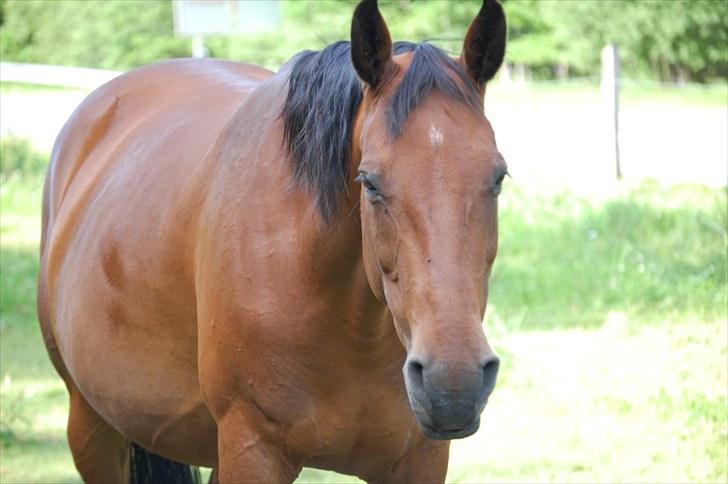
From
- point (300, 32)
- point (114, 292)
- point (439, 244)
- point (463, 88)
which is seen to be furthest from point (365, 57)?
point (300, 32)

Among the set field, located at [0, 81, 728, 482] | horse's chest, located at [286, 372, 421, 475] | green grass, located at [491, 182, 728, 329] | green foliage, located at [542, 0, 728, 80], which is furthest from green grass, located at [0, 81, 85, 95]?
horse's chest, located at [286, 372, 421, 475]

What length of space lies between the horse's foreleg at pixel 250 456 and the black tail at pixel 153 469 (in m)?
1.42

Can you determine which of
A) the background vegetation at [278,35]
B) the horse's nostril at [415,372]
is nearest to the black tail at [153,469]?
the horse's nostril at [415,372]

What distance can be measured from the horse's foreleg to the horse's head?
0.58m

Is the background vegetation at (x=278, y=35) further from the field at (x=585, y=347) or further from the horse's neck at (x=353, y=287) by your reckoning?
the horse's neck at (x=353, y=287)

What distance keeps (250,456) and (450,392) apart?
86 cm

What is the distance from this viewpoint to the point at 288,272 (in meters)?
2.83

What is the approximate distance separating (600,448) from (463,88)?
3.06 metres

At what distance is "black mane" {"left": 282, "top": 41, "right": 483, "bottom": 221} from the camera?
2.47 metres

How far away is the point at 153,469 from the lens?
4305 mm

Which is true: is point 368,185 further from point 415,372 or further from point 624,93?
point 624,93

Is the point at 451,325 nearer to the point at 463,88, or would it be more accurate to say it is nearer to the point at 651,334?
the point at 463,88

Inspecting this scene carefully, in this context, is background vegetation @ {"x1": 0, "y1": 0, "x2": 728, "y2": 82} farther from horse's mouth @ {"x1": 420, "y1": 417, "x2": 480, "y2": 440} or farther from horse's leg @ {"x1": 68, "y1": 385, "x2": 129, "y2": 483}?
horse's mouth @ {"x1": 420, "y1": 417, "x2": 480, "y2": 440}

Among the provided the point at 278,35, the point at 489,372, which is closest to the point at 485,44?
the point at 489,372
